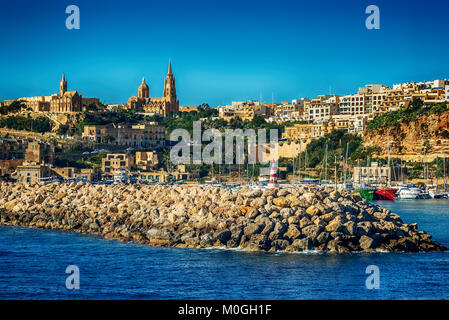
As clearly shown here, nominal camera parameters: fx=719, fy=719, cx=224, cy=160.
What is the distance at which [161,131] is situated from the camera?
84938 mm

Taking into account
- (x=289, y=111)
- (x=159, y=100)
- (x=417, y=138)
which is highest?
(x=159, y=100)

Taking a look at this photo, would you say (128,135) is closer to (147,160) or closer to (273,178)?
(147,160)

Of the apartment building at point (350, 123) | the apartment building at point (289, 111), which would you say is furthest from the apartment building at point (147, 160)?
the apartment building at point (289, 111)

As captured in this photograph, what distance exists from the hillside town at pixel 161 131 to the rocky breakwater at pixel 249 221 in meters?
22.3

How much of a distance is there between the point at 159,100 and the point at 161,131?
2247 centimetres

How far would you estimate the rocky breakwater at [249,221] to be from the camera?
21375mm

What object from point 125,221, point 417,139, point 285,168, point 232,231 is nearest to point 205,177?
point 285,168

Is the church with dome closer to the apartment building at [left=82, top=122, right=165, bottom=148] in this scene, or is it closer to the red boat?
the apartment building at [left=82, top=122, right=165, bottom=148]

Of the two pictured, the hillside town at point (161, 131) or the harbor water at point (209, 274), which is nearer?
the harbor water at point (209, 274)

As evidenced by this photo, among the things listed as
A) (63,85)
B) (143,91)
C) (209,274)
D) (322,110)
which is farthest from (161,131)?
(209,274)

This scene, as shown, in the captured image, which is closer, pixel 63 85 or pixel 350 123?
pixel 350 123

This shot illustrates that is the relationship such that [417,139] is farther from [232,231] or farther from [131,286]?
[131,286]

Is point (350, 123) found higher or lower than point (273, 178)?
higher

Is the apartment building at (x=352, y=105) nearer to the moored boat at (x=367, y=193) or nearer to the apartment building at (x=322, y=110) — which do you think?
the apartment building at (x=322, y=110)
